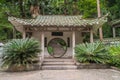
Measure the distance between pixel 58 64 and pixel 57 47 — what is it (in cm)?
229

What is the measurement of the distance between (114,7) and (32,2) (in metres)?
12.4

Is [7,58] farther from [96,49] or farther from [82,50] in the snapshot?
[96,49]

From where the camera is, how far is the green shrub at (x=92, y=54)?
1338cm

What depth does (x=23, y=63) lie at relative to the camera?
41.8 feet

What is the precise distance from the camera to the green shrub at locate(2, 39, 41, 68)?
12.8m

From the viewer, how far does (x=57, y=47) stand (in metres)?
16.0

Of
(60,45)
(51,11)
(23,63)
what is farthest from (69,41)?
(51,11)

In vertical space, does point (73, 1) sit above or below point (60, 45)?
above

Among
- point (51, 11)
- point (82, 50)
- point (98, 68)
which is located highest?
point (51, 11)

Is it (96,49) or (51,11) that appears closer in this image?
(96,49)

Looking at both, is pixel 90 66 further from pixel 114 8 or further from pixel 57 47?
pixel 114 8

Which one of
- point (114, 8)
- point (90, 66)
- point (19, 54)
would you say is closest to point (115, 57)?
point (90, 66)

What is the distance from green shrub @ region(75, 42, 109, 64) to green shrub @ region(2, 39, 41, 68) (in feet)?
9.82

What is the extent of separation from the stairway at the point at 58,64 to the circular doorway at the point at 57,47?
77cm
